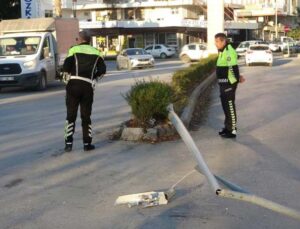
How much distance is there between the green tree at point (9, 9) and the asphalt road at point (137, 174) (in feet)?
98.8

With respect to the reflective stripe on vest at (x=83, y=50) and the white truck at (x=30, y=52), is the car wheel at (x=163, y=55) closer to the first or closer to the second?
the white truck at (x=30, y=52)

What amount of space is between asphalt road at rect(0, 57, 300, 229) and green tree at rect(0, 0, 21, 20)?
30.1 meters

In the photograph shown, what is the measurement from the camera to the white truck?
69.8 ft

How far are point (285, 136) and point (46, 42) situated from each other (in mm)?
13590

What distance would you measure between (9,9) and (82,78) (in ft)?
116

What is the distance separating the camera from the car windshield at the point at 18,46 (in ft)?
72.5

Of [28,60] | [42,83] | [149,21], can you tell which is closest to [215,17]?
[42,83]

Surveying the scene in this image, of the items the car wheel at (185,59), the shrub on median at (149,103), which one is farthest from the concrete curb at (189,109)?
the car wheel at (185,59)

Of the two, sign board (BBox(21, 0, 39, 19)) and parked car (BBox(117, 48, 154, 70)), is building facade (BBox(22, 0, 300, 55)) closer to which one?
parked car (BBox(117, 48, 154, 70))

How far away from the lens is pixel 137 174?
26.1 feet

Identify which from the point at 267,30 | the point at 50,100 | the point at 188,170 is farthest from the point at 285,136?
the point at 267,30

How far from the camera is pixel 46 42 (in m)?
22.5

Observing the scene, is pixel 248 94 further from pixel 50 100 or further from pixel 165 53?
pixel 165 53

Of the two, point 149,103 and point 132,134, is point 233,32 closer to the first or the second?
point 149,103
